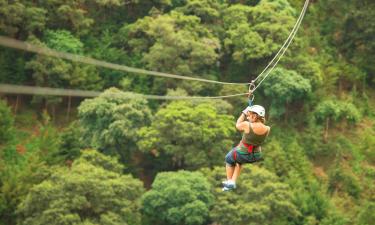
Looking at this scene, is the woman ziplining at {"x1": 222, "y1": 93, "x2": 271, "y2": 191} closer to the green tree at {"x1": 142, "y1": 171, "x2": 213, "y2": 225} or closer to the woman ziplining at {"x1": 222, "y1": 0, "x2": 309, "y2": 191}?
the woman ziplining at {"x1": 222, "y1": 0, "x2": 309, "y2": 191}

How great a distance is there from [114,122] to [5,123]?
13.3ft

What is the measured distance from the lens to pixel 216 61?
2895 cm

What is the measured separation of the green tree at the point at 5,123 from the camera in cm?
2456

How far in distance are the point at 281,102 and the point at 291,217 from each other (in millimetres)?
6121

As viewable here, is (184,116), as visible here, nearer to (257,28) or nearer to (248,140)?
(257,28)

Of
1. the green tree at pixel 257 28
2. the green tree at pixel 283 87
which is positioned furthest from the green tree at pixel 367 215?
the green tree at pixel 257 28

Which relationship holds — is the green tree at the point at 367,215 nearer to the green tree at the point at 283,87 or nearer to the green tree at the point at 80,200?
the green tree at the point at 283,87

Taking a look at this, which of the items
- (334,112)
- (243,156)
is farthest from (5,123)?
(243,156)

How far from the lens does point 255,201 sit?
2145cm

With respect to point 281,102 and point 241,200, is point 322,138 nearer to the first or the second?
point 281,102

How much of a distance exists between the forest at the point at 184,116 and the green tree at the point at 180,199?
4cm

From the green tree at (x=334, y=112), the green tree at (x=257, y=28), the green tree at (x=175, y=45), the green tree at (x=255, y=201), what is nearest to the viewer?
the green tree at (x=255, y=201)

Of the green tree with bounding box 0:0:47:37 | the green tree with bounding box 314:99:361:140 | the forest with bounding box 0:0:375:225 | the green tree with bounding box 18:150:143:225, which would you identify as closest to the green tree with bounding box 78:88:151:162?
the forest with bounding box 0:0:375:225

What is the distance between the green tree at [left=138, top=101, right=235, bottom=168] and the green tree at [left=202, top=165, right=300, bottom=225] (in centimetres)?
145
